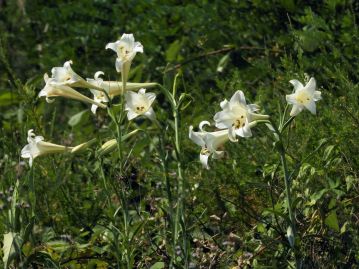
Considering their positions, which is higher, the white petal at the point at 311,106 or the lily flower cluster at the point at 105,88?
the white petal at the point at 311,106

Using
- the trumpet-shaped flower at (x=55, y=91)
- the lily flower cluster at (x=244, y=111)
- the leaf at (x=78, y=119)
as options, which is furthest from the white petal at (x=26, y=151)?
the leaf at (x=78, y=119)

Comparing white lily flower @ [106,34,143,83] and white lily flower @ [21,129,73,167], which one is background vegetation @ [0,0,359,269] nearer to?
white lily flower @ [21,129,73,167]

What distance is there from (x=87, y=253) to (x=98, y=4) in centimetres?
274

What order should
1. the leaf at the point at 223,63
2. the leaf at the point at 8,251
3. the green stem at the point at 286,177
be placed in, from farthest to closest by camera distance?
the leaf at the point at 223,63, the leaf at the point at 8,251, the green stem at the point at 286,177

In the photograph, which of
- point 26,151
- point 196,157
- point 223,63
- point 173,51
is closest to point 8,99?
point 173,51

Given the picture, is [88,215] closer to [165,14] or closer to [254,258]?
[254,258]

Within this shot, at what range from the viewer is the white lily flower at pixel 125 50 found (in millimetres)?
2834

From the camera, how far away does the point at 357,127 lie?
3320 mm

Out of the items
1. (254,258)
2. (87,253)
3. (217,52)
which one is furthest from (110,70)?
(254,258)

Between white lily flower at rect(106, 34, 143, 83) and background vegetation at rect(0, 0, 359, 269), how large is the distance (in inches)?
12.8

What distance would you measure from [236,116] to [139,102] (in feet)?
1.10

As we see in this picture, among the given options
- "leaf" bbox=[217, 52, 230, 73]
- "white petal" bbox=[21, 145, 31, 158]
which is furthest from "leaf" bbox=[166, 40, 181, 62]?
"white petal" bbox=[21, 145, 31, 158]

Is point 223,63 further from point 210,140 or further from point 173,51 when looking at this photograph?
point 210,140

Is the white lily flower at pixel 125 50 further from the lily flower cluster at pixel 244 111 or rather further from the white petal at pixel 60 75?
the lily flower cluster at pixel 244 111
